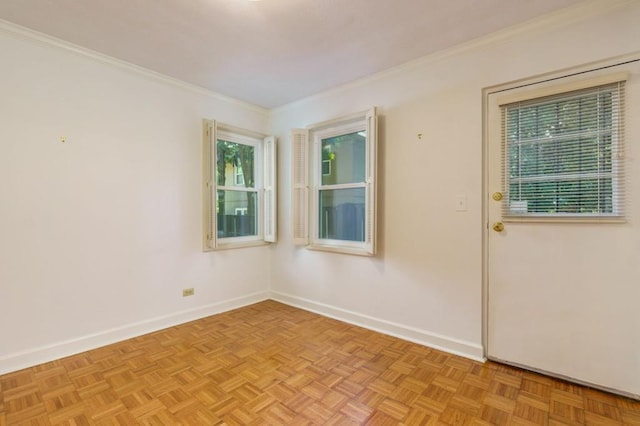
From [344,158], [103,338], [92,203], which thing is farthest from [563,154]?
[103,338]

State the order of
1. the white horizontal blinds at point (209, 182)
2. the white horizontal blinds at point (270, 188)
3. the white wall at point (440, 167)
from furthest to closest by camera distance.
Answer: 1. the white horizontal blinds at point (270, 188)
2. the white horizontal blinds at point (209, 182)
3. the white wall at point (440, 167)

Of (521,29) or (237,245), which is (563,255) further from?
(237,245)

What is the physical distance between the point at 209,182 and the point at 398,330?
98.1 inches

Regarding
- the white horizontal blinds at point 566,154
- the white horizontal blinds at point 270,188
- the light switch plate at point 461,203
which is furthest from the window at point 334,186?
the white horizontal blinds at point 566,154

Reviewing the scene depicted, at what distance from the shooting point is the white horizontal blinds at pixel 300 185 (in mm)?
3639

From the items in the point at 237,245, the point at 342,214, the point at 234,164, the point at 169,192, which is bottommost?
the point at 237,245

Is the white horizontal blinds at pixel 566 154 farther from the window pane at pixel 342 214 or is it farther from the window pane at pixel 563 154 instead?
the window pane at pixel 342 214

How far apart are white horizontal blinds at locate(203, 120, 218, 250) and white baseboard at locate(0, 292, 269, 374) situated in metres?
0.75

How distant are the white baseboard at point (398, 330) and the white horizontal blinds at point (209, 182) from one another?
50.2 inches

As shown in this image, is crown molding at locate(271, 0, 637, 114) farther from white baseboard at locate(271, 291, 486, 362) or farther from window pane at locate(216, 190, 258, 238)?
white baseboard at locate(271, 291, 486, 362)

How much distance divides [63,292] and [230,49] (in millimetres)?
2428

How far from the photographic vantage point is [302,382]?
2152mm

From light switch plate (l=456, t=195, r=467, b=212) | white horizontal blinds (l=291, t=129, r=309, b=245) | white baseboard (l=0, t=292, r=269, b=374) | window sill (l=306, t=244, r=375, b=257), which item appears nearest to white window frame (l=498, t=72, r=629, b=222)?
light switch plate (l=456, t=195, r=467, b=212)

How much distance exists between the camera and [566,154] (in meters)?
2.12
